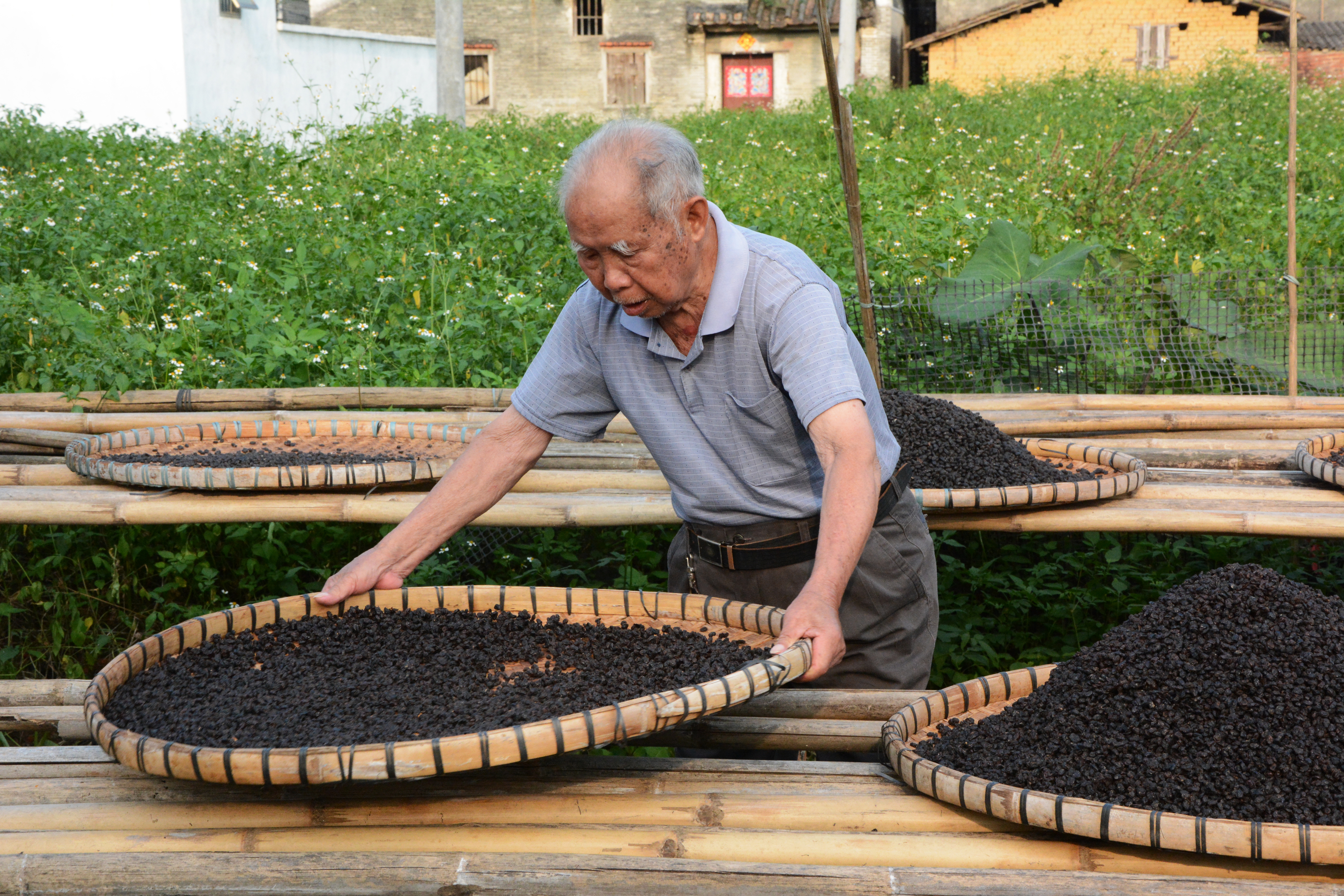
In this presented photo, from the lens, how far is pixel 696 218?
1.82 metres

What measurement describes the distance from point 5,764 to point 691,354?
1232 millimetres

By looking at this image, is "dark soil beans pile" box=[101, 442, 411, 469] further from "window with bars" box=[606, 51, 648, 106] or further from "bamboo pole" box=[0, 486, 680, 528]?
"window with bars" box=[606, 51, 648, 106]

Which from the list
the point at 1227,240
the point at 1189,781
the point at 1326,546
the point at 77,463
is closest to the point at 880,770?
the point at 1189,781

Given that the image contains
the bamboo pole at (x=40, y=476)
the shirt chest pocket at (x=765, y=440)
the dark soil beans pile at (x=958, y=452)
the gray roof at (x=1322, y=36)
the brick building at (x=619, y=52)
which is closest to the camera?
the shirt chest pocket at (x=765, y=440)

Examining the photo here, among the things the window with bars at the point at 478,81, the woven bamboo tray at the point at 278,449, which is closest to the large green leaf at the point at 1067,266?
the woven bamboo tray at the point at 278,449

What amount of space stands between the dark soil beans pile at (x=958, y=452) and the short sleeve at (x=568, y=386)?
0.82 meters

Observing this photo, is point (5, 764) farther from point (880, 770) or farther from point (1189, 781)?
point (1189, 781)

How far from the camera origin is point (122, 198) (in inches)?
256

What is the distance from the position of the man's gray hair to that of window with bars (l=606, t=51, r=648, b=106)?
20.0 meters

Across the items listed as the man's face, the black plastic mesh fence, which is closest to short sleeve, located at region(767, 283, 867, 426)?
the man's face

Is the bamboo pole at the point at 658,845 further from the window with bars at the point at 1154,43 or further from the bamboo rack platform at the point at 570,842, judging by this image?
the window with bars at the point at 1154,43

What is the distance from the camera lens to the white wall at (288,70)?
440 inches

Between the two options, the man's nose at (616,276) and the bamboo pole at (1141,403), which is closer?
the man's nose at (616,276)

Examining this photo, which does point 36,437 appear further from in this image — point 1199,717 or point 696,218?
point 1199,717
